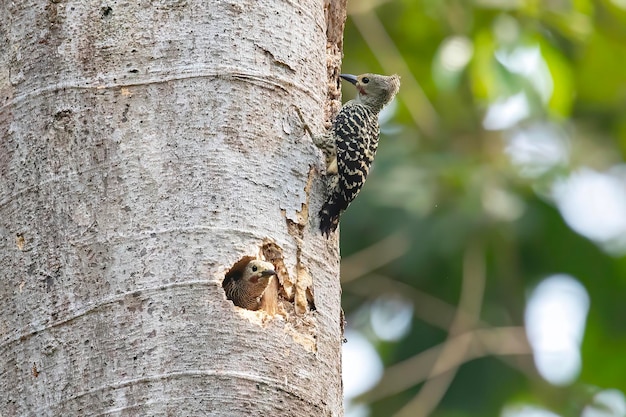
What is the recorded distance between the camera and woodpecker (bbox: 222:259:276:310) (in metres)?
4.43

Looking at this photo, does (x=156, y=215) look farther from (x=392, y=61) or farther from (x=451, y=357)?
(x=451, y=357)

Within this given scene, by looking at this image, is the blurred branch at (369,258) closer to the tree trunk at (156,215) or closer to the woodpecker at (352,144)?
the woodpecker at (352,144)

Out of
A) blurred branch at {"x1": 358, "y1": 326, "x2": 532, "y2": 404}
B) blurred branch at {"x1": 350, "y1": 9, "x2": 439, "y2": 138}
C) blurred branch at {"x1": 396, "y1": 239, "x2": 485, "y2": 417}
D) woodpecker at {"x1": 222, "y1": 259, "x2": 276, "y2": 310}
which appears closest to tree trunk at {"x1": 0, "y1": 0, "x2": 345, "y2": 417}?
woodpecker at {"x1": 222, "y1": 259, "x2": 276, "y2": 310}

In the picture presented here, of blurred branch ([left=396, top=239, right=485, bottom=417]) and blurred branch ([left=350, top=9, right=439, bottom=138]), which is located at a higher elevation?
blurred branch ([left=350, top=9, right=439, bottom=138])

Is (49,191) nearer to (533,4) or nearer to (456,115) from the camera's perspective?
(533,4)

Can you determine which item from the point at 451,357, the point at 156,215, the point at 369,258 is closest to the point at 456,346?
the point at 451,357

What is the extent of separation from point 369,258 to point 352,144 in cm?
544

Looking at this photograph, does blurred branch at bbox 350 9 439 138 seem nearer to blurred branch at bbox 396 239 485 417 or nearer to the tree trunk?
blurred branch at bbox 396 239 485 417

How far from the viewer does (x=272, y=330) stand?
4.54 meters

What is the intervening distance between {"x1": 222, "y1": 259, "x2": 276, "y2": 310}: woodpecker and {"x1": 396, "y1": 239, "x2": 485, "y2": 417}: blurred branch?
663cm

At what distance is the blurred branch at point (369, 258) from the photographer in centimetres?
1116

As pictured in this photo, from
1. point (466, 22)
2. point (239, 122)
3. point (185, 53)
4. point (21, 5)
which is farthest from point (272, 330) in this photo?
point (466, 22)

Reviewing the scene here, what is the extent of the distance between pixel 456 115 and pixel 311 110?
6886mm

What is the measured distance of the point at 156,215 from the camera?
14.5 ft
